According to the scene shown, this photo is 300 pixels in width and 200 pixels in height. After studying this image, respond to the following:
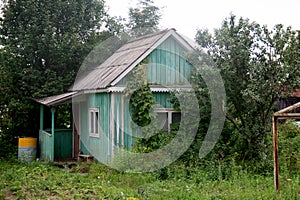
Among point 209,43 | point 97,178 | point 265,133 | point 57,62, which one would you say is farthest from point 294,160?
point 57,62

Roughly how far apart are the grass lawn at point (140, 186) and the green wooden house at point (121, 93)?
2.13 meters

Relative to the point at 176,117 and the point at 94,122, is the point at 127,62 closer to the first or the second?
the point at 176,117

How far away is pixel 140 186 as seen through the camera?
10.3m

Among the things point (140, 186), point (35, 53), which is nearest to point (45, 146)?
point (35, 53)

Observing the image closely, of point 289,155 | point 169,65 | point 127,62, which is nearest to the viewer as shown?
point 289,155

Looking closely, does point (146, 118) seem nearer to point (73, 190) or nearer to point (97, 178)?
point (97, 178)

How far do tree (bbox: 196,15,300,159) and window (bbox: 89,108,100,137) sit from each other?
488 centimetres

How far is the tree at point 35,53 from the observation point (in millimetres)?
18125

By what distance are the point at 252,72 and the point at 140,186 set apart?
485 centimetres

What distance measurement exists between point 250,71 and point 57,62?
31.8 feet

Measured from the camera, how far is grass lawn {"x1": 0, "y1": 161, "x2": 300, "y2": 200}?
9.06 metres

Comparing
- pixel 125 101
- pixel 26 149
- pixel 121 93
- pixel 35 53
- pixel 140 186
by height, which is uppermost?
pixel 35 53

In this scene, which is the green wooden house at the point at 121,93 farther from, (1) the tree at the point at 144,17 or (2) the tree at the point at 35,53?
(1) the tree at the point at 144,17

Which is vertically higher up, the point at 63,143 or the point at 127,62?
the point at 127,62
